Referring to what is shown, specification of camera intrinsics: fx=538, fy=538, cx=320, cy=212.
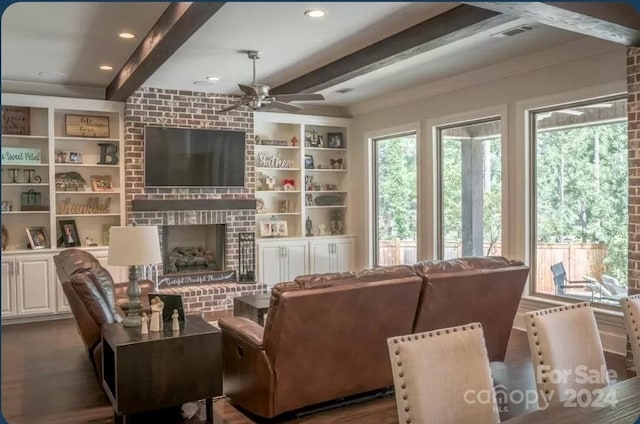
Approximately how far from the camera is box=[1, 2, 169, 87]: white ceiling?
13.2ft

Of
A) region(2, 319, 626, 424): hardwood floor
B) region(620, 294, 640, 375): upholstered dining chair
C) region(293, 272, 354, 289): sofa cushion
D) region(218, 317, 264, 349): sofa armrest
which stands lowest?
region(2, 319, 626, 424): hardwood floor

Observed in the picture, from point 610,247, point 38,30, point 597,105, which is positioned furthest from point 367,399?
point 38,30

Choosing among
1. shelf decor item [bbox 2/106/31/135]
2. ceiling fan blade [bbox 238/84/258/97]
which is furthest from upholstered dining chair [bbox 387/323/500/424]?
shelf decor item [bbox 2/106/31/135]

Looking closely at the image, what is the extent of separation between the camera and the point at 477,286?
12.5 feet

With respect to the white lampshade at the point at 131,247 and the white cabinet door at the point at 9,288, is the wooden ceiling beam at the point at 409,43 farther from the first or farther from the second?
the white cabinet door at the point at 9,288

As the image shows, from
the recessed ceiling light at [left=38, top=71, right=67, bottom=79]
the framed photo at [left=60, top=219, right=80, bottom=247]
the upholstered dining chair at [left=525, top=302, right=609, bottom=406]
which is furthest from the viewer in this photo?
the framed photo at [left=60, top=219, right=80, bottom=247]

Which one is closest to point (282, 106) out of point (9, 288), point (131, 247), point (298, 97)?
point (298, 97)

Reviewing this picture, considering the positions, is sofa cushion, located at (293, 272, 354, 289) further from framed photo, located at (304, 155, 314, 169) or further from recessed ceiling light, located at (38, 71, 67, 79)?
framed photo, located at (304, 155, 314, 169)

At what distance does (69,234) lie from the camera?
263 inches

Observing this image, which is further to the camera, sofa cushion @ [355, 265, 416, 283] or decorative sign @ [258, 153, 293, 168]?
decorative sign @ [258, 153, 293, 168]

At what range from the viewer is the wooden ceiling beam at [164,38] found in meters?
3.63

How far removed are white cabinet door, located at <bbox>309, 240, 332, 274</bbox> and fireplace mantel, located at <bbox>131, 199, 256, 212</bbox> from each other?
1.15 m

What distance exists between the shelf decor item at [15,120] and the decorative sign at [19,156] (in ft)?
0.68

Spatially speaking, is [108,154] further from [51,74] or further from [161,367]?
[161,367]
